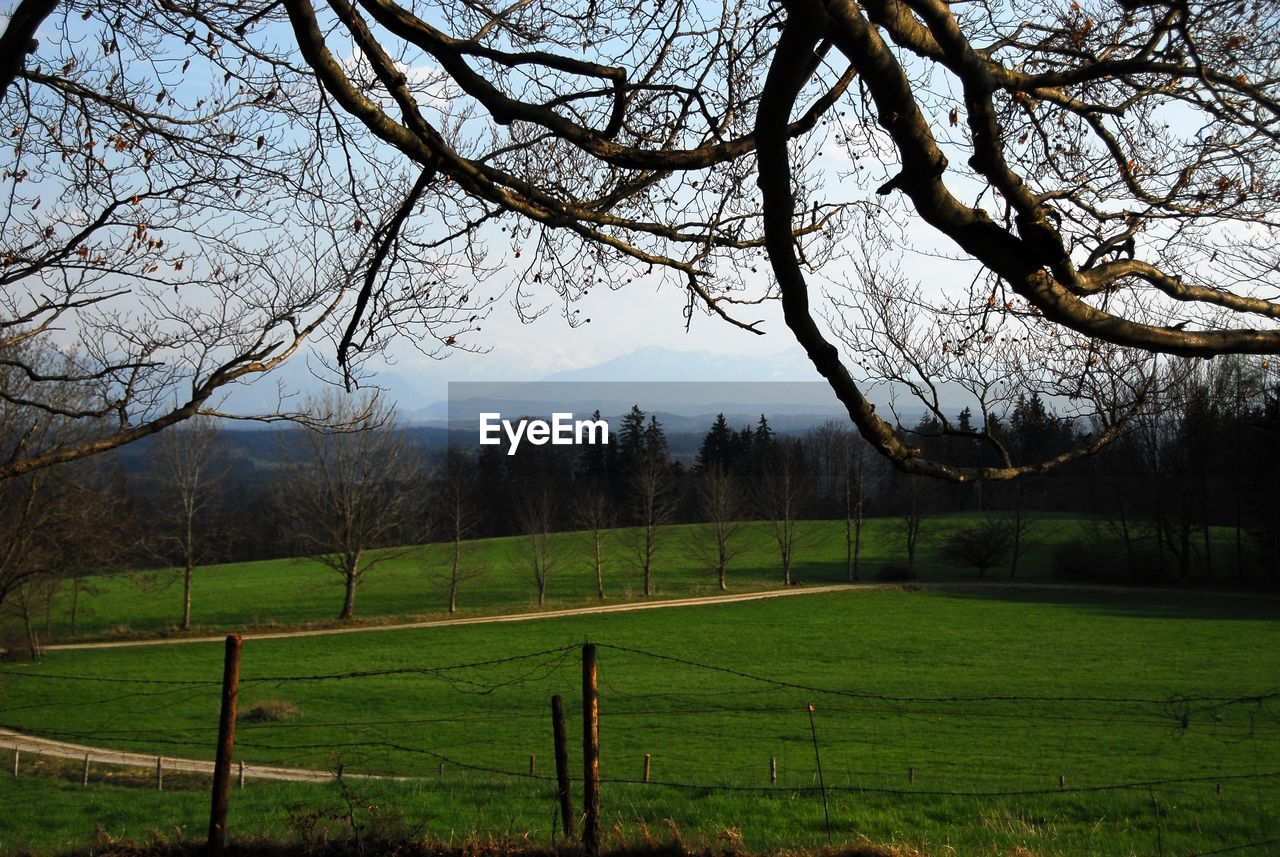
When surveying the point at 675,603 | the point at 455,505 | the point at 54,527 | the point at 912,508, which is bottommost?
A: the point at 675,603

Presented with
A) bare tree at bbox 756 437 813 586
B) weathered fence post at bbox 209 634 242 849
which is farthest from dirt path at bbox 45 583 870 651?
weathered fence post at bbox 209 634 242 849

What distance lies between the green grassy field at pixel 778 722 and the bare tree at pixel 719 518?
7963mm

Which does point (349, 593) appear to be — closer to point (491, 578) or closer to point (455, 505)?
point (455, 505)

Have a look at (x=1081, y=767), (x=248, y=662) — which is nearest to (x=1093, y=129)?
(x=1081, y=767)

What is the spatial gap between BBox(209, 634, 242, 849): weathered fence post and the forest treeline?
24.8m

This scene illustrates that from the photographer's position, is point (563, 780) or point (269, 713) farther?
point (269, 713)

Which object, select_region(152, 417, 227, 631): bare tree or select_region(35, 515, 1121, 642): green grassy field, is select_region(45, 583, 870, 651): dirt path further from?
select_region(152, 417, 227, 631): bare tree

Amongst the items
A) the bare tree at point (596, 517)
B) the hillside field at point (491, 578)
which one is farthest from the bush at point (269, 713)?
the bare tree at point (596, 517)

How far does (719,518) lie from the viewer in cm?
5488

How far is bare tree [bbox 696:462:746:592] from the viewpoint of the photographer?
5423cm

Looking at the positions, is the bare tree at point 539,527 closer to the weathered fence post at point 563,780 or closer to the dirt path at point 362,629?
the dirt path at point 362,629

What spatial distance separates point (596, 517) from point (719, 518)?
6724 mm

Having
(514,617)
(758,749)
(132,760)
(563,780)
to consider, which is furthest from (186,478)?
(563,780)

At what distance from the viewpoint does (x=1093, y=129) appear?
18.4 feet
